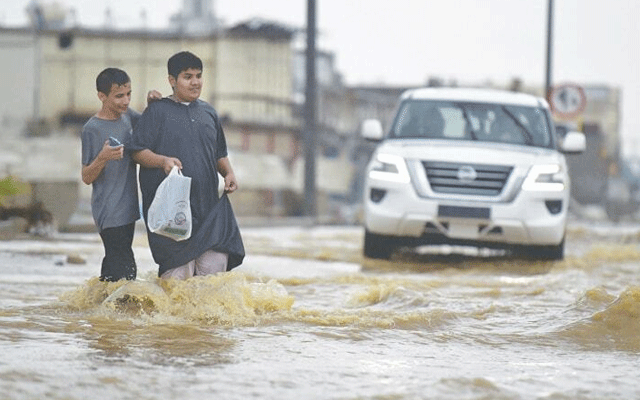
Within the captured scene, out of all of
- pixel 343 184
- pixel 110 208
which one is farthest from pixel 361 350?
pixel 343 184

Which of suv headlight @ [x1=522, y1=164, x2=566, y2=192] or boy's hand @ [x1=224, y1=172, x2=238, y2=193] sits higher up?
boy's hand @ [x1=224, y1=172, x2=238, y2=193]

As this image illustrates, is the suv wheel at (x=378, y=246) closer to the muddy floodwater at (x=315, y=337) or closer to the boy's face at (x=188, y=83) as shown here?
the muddy floodwater at (x=315, y=337)

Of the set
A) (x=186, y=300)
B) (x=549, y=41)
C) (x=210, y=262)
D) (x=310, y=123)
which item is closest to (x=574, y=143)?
(x=210, y=262)

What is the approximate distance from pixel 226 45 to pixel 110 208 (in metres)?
51.4

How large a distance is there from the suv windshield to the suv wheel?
118 cm

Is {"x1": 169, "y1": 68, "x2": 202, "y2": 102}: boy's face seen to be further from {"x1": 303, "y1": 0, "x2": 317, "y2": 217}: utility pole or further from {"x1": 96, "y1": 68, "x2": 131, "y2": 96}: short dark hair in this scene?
{"x1": 303, "y1": 0, "x2": 317, "y2": 217}: utility pole

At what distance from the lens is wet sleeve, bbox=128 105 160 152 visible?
26.3 feet

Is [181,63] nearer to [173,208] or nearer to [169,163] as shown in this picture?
[169,163]

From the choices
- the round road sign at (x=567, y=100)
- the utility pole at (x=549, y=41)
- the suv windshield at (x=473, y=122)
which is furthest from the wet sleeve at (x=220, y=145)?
the utility pole at (x=549, y=41)

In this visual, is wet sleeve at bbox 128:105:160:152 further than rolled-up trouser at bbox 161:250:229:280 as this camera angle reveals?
No

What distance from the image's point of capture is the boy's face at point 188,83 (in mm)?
7992

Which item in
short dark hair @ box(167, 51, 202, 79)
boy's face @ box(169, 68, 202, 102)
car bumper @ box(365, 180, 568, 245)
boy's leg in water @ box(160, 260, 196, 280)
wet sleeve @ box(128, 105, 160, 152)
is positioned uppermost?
short dark hair @ box(167, 51, 202, 79)

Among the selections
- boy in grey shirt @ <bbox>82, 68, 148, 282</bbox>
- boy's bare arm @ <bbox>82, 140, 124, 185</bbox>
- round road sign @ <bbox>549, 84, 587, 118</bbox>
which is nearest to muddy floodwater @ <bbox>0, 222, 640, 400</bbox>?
boy in grey shirt @ <bbox>82, 68, 148, 282</bbox>

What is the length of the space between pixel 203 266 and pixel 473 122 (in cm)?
786
